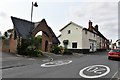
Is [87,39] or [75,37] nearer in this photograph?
[75,37]

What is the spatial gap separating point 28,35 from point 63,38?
18774 mm

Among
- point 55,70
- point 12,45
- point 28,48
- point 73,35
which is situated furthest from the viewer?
point 73,35

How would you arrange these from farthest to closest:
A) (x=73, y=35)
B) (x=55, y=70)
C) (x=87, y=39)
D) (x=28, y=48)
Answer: (x=87, y=39) → (x=73, y=35) → (x=28, y=48) → (x=55, y=70)

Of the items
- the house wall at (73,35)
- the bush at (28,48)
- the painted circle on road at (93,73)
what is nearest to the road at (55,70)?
the painted circle on road at (93,73)

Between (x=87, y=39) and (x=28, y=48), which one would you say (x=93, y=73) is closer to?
(x=28, y=48)

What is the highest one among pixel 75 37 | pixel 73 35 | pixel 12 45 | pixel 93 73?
pixel 73 35

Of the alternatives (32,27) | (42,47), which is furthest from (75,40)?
(32,27)

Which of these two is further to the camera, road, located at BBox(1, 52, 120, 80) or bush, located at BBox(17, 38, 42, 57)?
bush, located at BBox(17, 38, 42, 57)

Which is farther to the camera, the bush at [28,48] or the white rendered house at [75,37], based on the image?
the white rendered house at [75,37]

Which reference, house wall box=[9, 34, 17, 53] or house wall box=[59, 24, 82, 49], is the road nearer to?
house wall box=[9, 34, 17, 53]

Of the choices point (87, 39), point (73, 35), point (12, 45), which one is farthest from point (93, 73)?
point (87, 39)

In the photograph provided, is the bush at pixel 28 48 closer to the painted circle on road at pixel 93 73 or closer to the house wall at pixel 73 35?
the painted circle on road at pixel 93 73

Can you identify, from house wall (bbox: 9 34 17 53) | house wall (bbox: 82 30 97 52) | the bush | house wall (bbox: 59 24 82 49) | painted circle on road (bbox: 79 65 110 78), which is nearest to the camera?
painted circle on road (bbox: 79 65 110 78)

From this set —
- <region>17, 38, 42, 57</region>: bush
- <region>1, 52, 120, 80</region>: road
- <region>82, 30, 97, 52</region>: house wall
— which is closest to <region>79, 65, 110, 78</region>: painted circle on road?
<region>1, 52, 120, 80</region>: road
